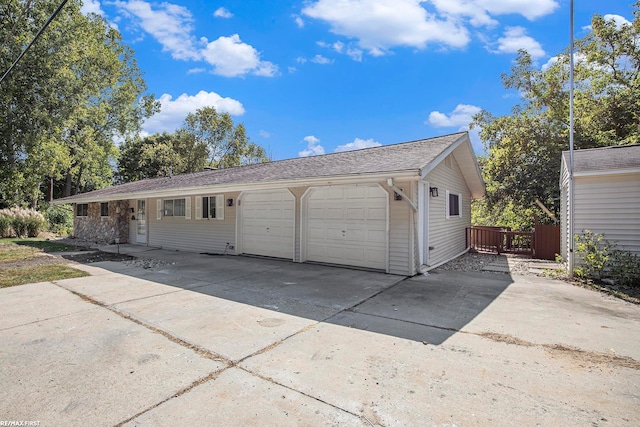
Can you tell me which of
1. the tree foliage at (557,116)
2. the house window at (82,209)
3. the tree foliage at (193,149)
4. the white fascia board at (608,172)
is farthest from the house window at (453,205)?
the tree foliage at (193,149)

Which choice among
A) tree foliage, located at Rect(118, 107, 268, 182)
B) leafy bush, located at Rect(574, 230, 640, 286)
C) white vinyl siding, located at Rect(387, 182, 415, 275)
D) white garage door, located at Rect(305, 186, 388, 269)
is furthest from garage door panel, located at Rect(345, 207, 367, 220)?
tree foliage, located at Rect(118, 107, 268, 182)

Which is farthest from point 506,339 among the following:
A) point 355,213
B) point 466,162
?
point 466,162

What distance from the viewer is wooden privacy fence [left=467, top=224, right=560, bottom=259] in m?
10.2

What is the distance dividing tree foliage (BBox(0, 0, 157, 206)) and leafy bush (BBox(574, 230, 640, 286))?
20.0 metres

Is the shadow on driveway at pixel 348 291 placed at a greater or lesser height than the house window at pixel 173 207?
lesser

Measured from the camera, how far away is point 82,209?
57.2 feet

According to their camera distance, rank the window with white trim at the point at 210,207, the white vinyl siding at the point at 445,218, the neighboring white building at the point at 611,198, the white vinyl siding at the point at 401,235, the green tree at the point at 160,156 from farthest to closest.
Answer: the green tree at the point at 160,156
the window with white trim at the point at 210,207
the white vinyl siding at the point at 445,218
the white vinyl siding at the point at 401,235
the neighboring white building at the point at 611,198

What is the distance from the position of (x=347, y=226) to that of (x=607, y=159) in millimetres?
6169

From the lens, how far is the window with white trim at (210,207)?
36.4ft

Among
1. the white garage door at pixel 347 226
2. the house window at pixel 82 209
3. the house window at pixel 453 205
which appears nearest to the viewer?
the white garage door at pixel 347 226

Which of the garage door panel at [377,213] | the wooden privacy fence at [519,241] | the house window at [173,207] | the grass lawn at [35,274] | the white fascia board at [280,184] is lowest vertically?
the grass lawn at [35,274]

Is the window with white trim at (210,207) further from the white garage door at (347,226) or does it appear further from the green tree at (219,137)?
the green tree at (219,137)

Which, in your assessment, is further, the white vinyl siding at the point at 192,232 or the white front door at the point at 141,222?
the white front door at the point at 141,222

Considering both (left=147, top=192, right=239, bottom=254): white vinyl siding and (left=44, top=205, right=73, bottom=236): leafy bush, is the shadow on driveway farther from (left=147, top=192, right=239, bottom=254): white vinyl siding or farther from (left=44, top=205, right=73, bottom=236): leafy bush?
(left=44, top=205, right=73, bottom=236): leafy bush
